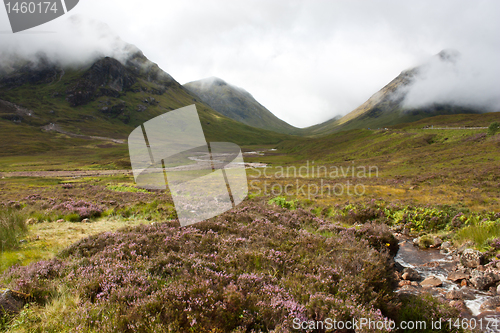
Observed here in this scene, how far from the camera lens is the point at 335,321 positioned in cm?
398

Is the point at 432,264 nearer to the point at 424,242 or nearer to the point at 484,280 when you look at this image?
the point at 484,280

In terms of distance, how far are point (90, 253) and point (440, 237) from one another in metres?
14.9

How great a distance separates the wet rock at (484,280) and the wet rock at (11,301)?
1103cm

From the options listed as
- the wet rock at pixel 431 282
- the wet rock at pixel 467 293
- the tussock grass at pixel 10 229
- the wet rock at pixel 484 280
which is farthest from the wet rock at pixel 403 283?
the tussock grass at pixel 10 229

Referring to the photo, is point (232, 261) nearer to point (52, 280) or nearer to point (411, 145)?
point (52, 280)

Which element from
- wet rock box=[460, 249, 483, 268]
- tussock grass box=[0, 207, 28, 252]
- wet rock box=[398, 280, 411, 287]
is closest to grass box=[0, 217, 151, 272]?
tussock grass box=[0, 207, 28, 252]

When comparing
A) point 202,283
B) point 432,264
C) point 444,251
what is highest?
point 202,283

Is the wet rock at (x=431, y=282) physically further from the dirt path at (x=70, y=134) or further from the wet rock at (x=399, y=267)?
the dirt path at (x=70, y=134)

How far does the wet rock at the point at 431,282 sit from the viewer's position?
728cm

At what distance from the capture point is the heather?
376cm

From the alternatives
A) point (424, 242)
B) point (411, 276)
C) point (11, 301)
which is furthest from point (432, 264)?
point (11, 301)

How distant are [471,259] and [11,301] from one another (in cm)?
1248

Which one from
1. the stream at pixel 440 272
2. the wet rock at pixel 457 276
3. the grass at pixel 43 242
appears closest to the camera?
the stream at pixel 440 272

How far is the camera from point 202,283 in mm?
4426
